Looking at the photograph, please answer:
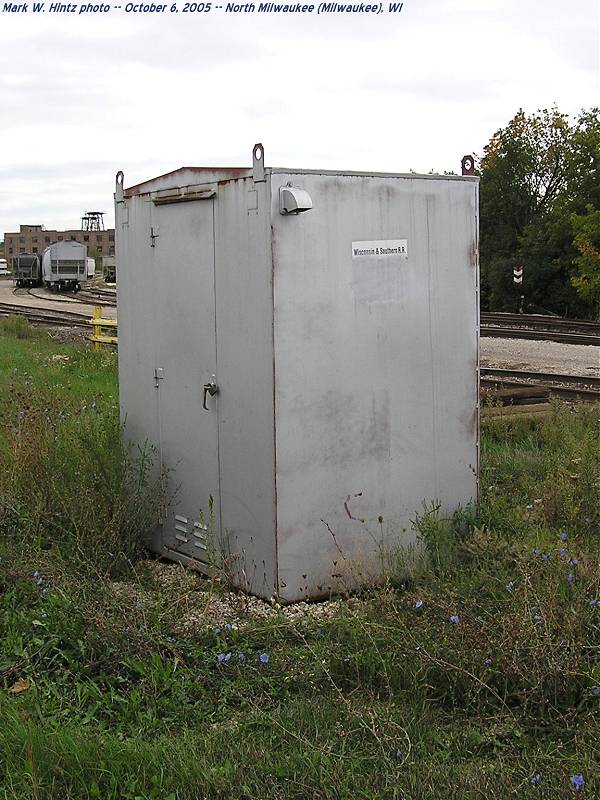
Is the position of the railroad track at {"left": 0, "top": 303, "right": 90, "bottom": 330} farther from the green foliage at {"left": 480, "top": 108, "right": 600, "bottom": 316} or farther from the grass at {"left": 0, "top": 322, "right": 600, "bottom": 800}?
the grass at {"left": 0, "top": 322, "right": 600, "bottom": 800}

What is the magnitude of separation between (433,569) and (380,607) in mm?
1021

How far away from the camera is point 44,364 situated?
16016 mm

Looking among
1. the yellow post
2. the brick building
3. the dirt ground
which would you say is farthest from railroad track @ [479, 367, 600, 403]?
the brick building

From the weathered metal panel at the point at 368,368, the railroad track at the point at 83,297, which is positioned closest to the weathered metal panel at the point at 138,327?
the weathered metal panel at the point at 368,368

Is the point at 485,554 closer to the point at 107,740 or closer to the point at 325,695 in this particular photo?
the point at 325,695

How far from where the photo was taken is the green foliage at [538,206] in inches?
1502

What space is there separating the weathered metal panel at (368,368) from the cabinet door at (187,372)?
2.13ft

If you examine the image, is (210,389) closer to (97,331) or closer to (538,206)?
(97,331)

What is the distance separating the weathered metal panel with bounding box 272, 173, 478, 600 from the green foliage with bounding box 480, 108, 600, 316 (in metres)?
30.6

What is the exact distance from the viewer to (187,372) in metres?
6.46

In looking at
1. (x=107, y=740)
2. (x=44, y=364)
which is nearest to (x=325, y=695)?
(x=107, y=740)

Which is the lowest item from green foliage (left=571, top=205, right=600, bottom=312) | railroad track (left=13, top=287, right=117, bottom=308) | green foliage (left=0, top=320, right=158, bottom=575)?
green foliage (left=0, top=320, right=158, bottom=575)

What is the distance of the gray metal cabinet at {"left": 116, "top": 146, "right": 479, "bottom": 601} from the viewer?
225 inches

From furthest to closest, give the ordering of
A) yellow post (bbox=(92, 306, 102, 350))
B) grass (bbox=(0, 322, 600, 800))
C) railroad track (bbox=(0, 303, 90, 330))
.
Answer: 1. railroad track (bbox=(0, 303, 90, 330))
2. yellow post (bbox=(92, 306, 102, 350))
3. grass (bbox=(0, 322, 600, 800))
